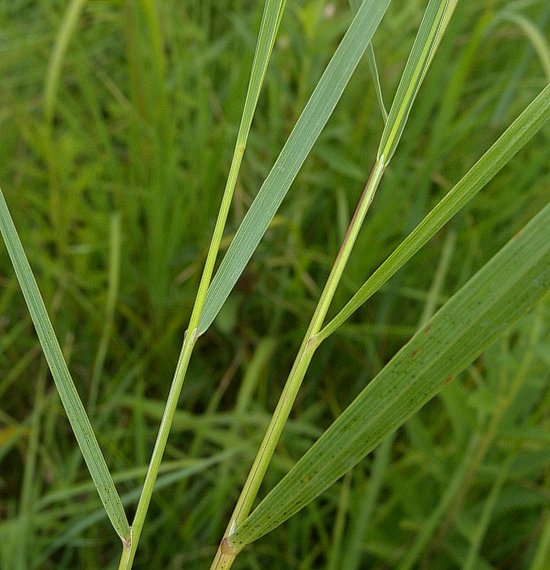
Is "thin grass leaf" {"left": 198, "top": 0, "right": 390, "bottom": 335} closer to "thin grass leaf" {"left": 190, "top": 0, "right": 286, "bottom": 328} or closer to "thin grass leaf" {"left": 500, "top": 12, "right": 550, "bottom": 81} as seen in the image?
"thin grass leaf" {"left": 190, "top": 0, "right": 286, "bottom": 328}

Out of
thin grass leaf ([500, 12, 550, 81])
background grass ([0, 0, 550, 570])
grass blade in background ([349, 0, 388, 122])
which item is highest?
thin grass leaf ([500, 12, 550, 81])

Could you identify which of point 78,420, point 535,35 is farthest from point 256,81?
point 535,35

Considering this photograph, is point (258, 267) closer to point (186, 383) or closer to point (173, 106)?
point (186, 383)

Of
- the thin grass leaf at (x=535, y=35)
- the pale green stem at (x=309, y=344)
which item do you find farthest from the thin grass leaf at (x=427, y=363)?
the thin grass leaf at (x=535, y=35)

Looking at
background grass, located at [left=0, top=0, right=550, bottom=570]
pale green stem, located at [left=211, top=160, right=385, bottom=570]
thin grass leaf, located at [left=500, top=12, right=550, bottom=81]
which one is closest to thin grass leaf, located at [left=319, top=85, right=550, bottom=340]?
pale green stem, located at [left=211, top=160, right=385, bottom=570]

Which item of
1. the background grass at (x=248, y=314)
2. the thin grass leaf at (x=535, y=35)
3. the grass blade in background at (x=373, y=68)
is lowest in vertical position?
the background grass at (x=248, y=314)

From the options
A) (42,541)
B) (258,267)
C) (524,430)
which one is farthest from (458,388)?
(42,541)

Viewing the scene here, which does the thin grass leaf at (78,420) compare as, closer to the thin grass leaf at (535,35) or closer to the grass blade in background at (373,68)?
the grass blade in background at (373,68)

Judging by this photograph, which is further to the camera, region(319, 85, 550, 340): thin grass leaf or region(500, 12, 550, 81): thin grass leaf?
region(500, 12, 550, 81): thin grass leaf
